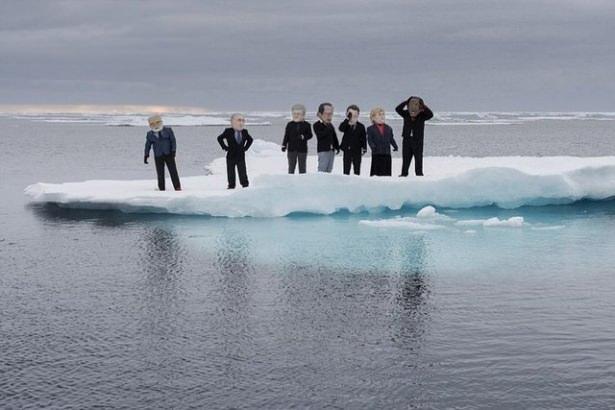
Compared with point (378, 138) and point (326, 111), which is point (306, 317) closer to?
point (326, 111)

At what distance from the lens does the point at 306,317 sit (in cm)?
745

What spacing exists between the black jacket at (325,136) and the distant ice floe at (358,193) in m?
1.19

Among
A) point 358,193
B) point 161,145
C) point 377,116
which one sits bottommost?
point 358,193

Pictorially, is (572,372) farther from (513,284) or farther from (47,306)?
(47,306)

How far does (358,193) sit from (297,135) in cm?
188

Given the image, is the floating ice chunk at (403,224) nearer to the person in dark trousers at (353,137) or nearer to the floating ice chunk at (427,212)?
the floating ice chunk at (427,212)

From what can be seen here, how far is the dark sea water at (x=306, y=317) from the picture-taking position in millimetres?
5625

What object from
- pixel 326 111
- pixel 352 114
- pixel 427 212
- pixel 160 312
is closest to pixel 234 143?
pixel 326 111

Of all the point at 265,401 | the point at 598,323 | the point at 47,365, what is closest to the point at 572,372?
the point at 598,323

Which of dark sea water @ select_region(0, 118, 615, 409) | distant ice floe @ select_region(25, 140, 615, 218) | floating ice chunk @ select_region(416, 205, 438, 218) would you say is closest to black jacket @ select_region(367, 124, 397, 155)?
distant ice floe @ select_region(25, 140, 615, 218)

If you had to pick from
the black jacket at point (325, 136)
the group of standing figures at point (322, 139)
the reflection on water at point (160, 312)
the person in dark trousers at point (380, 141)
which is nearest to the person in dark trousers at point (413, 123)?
the group of standing figures at point (322, 139)

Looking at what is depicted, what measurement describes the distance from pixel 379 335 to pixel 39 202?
11473 millimetres

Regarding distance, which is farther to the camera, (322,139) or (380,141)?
(380,141)

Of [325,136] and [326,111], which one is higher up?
[326,111]
